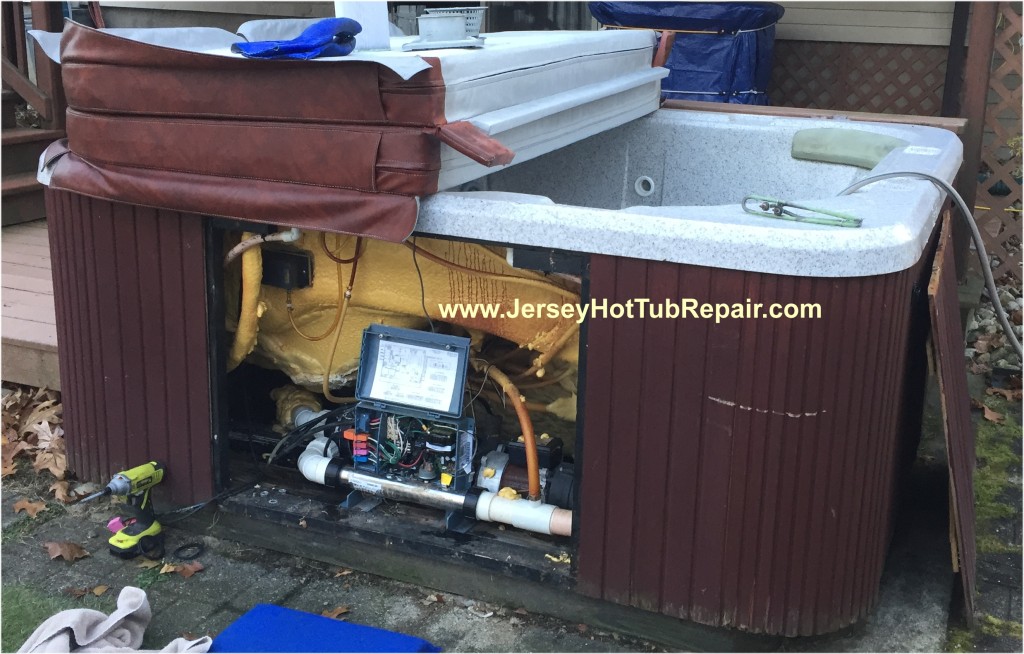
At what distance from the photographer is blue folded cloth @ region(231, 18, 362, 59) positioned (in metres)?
2.81

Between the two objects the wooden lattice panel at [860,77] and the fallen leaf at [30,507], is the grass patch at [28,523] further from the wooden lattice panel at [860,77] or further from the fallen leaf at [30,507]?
the wooden lattice panel at [860,77]

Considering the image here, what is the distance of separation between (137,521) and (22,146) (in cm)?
406

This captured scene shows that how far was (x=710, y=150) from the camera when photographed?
4.54 meters

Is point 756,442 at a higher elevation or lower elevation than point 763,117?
lower

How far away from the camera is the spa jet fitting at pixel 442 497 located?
123 inches

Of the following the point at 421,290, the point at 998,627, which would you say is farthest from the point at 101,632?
the point at 998,627

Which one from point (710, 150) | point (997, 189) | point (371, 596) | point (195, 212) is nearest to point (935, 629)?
point (371, 596)

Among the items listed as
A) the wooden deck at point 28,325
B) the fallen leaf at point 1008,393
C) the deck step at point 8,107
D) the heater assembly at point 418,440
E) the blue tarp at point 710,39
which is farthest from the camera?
the deck step at point 8,107

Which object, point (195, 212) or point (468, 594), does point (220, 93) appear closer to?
point (195, 212)

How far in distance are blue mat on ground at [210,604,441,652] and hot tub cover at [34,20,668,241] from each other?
41.8 inches

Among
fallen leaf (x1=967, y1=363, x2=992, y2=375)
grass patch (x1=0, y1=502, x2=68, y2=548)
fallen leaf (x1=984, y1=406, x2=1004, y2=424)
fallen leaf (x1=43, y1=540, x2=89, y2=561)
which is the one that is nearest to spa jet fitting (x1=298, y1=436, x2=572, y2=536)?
fallen leaf (x1=43, y1=540, x2=89, y2=561)

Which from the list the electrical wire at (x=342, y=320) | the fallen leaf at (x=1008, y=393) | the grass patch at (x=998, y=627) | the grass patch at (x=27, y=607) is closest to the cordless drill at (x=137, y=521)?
the grass patch at (x=27, y=607)

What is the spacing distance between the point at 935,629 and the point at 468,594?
1396 mm

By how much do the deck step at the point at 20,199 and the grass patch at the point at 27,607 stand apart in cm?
368
